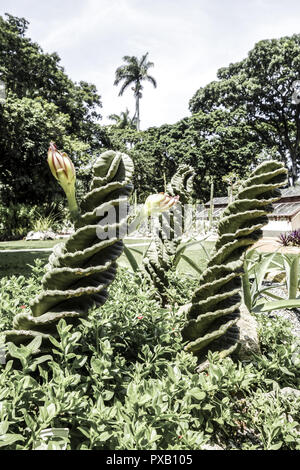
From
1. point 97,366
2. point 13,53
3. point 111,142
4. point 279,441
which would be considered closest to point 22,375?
point 97,366

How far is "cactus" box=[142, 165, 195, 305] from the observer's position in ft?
7.43

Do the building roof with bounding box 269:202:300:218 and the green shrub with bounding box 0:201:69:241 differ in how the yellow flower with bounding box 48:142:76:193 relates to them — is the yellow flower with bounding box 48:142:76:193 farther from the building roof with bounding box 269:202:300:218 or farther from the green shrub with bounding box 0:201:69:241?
the green shrub with bounding box 0:201:69:241

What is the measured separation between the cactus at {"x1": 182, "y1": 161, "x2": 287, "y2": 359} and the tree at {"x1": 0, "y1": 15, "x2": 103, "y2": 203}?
964cm

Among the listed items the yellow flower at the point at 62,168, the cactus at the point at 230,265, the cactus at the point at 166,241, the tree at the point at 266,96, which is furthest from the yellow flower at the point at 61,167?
the tree at the point at 266,96

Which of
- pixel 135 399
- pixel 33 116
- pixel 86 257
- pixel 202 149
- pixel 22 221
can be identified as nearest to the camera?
pixel 135 399

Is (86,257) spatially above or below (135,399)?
above

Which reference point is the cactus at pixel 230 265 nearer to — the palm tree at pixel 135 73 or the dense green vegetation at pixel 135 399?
the dense green vegetation at pixel 135 399

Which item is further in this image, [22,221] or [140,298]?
[22,221]

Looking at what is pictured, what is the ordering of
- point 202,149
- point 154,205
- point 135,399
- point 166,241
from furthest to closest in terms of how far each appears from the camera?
point 202,149 < point 166,241 < point 154,205 < point 135,399

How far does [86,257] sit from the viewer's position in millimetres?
1198

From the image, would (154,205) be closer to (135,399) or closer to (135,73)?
(135,399)

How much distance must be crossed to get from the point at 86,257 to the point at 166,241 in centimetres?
128

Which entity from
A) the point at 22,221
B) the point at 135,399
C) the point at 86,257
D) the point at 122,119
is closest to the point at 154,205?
the point at 86,257

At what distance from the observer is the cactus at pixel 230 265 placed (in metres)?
1.41
